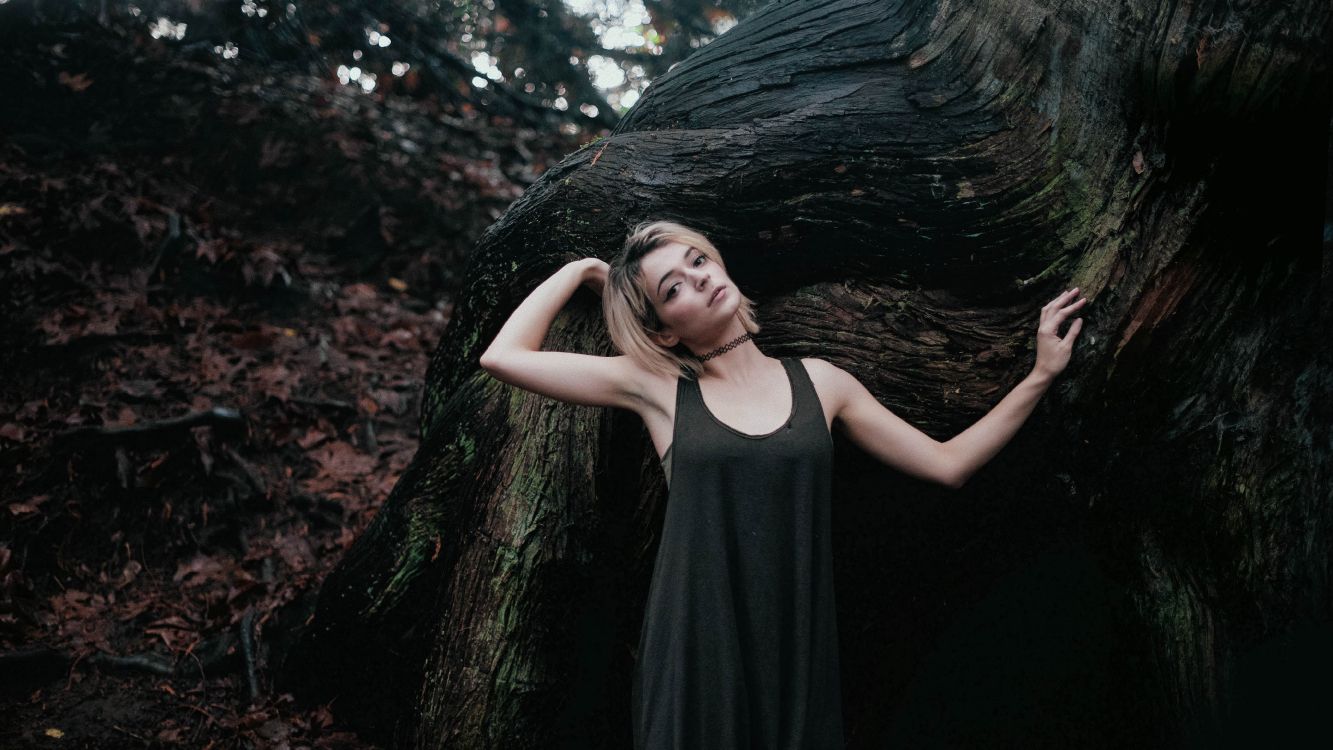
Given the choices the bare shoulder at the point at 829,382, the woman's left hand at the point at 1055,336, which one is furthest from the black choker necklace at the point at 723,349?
the woman's left hand at the point at 1055,336

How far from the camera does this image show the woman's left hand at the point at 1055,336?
2.92 meters

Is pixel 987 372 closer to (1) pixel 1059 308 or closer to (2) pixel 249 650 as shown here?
(1) pixel 1059 308

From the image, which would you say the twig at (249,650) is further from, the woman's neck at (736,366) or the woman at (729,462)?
the woman's neck at (736,366)

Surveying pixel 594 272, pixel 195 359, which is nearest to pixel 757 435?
pixel 594 272

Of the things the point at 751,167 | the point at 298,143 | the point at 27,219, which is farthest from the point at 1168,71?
the point at 298,143

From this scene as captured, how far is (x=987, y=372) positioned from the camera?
3.11m

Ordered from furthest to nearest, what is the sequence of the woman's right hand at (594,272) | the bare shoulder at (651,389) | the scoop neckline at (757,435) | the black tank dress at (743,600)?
the woman's right hand at (594,272) → the bare shoulder at (651,389) → the scoop neckline at (757,435) → the black tank dress at (743,600)

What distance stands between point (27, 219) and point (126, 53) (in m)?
3.02

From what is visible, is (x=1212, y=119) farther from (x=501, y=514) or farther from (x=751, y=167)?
(x=501, y=514)

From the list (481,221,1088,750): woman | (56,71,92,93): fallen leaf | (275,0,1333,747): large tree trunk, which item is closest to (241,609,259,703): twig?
(275,0,1333,747): large tree trunk

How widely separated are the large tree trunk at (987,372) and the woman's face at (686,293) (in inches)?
21.0

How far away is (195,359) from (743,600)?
5045mm

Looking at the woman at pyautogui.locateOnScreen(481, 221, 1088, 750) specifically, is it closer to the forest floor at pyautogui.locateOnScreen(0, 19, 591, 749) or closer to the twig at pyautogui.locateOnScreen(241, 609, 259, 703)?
the forest floor at pyautogui.locateOnScreen(0, 19, 591, 749)

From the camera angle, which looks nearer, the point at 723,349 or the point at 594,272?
the point at 723,349
